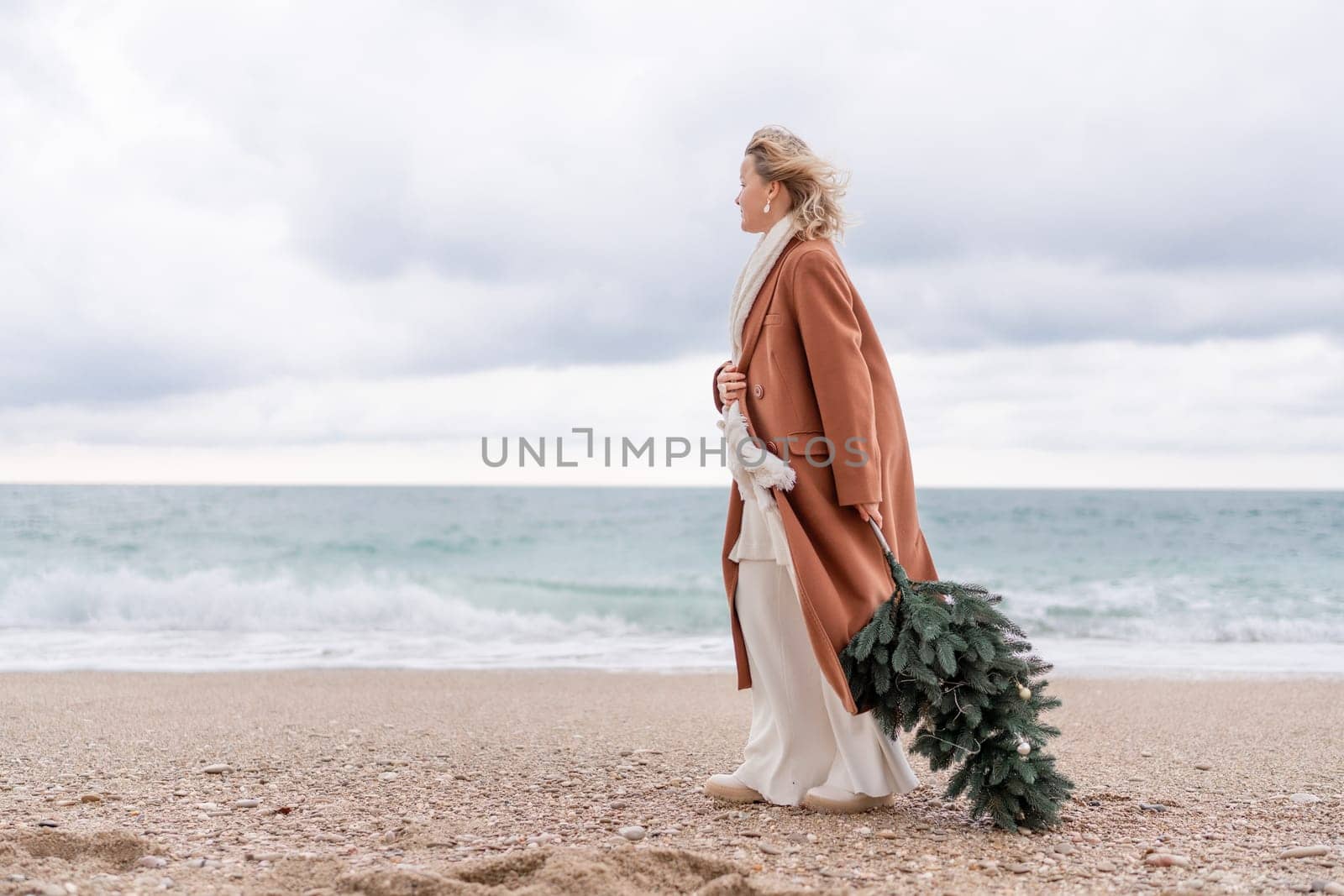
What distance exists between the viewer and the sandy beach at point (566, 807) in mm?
2619

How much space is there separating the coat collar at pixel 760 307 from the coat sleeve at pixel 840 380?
14 centimetres

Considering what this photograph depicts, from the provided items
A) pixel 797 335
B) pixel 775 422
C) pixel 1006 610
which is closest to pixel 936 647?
pixel 775 422

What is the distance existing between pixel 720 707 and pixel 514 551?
57.5 feet

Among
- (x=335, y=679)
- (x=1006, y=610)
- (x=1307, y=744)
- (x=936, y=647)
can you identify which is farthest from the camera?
(x=1006, y=610)

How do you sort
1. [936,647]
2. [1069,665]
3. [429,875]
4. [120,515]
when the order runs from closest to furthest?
1. [429,875]
2. [936,647]
3. [1069,665]
4. [120,515]

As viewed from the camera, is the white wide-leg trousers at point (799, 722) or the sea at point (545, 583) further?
the sea at point (545, 583)

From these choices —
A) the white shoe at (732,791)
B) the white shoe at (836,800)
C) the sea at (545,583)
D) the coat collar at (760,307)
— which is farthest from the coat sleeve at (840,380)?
the sea at (545,583)

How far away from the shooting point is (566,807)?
11.2 ft

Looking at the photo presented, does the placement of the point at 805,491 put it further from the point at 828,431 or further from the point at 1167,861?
the point at 1167,861

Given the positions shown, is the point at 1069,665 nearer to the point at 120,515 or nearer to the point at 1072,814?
the point at 1072,814

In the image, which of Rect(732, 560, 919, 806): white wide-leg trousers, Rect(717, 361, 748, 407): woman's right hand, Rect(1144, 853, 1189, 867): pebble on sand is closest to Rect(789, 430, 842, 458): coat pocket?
Rect(717, 361, 748, 407): woman's right hand

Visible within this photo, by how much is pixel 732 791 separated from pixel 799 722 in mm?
369

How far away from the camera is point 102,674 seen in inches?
289

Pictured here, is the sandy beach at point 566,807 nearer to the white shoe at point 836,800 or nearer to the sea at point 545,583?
the white shoe at point 836,800
